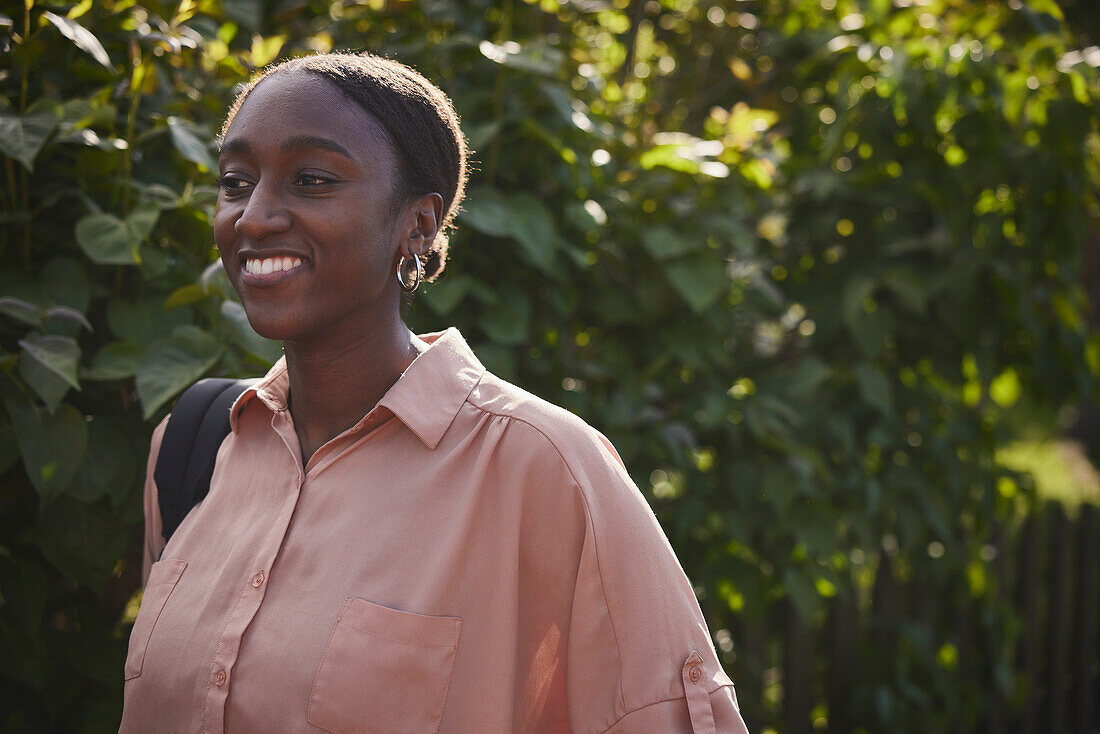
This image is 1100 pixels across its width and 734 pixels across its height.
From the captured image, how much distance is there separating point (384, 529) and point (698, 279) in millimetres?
1749

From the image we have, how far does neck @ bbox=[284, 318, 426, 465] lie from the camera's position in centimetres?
169

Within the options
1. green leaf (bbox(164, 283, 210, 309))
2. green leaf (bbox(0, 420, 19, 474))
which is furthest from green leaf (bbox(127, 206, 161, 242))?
green leaf (bbox(0, 420, 19, 474))

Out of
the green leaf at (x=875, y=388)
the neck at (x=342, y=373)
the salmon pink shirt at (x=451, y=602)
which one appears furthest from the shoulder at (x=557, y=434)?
the green leaf at (x=875, y=388)

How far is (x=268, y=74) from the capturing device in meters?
1.69

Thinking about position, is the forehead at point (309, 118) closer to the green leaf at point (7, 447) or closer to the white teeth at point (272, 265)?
the white teeth at point (272, 265)

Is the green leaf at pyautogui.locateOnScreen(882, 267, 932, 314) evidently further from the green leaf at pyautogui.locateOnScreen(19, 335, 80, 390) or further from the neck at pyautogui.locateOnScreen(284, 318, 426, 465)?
the green leaf at pyautogui.locateOnScreen(19, 335, 80, 390)

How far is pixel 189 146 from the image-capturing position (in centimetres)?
229

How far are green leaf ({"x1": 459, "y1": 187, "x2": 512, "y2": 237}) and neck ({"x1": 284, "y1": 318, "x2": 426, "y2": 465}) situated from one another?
0.94 metres

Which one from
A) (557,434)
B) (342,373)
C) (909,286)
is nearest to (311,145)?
(342,373)

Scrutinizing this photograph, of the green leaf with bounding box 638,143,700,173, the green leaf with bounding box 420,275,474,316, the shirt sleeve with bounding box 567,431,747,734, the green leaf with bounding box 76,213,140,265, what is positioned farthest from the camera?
the green leaf with bounding box 638,143,700,173

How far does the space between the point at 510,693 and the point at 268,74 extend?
1.12 metres

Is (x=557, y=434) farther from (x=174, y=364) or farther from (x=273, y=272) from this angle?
(x=174, y=364)

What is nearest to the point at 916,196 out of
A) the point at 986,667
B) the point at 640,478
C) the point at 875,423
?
the point at 875,423

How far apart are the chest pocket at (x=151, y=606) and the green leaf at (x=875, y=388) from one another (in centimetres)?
243
